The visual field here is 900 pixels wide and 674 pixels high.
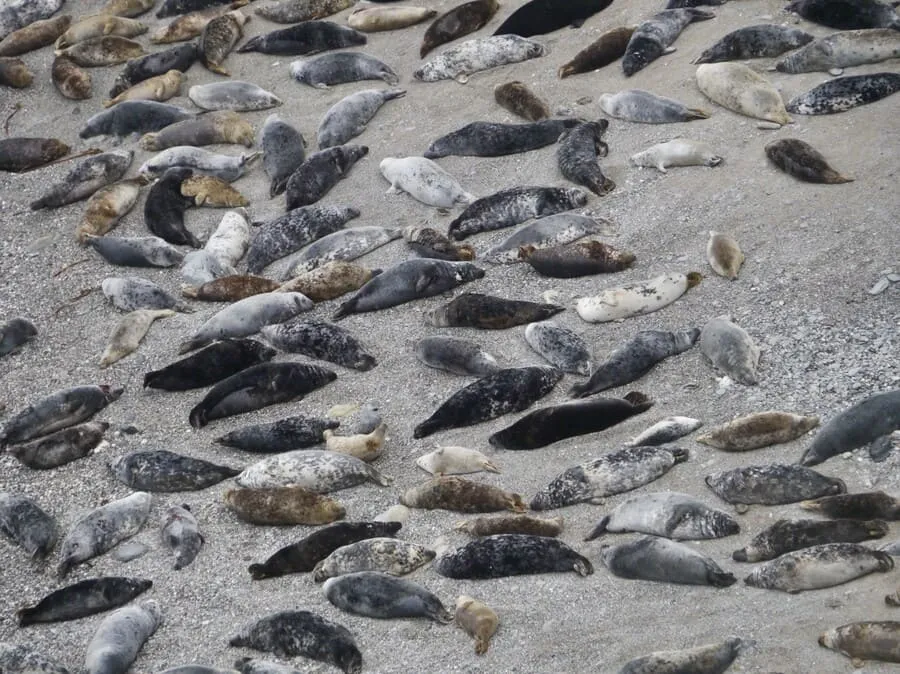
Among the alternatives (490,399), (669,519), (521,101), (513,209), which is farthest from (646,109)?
(669,519)

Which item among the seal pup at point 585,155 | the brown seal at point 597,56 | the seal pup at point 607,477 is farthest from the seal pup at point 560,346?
the brown seal at point 597,56

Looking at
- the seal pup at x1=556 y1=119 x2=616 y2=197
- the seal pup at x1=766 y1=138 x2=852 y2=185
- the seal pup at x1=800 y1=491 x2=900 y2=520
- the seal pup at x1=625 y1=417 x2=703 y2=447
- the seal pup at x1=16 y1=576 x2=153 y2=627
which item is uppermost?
the seal pup at x1=766 y1=138 x2=852 y2=185

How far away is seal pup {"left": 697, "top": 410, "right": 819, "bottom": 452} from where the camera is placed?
498cm

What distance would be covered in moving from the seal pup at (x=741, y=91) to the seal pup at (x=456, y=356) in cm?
254

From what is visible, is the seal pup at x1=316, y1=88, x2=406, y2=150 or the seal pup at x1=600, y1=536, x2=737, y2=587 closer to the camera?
the seal pup at x1=600, y1=536, x2=737, y2=587

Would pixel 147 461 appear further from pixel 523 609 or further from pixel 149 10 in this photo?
pixel 149 10

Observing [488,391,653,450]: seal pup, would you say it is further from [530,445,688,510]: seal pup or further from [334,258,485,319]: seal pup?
[334,258,485,319]: seal pup

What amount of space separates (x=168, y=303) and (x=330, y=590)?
2860 mm

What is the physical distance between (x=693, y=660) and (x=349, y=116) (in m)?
5.34

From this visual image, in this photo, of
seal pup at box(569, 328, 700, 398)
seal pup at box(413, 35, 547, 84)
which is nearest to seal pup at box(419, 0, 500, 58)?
seal pup at box(413, 35, 547, 84)

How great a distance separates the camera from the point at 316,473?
5344 mm

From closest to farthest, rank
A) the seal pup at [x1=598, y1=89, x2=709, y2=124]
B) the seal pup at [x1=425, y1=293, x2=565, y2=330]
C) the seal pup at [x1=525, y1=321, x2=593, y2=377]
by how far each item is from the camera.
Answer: the seal pup at [x1=525, y1=321, x2=593, y2=377], the seal pup at [x1=425, y1=293, x2=565, y2=330], the seal pup at [x1=598, y1=89, x2=709, y2=124]

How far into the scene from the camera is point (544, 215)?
7.07 meters

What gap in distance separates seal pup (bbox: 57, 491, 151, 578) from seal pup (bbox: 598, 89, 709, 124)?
13.0 feet
